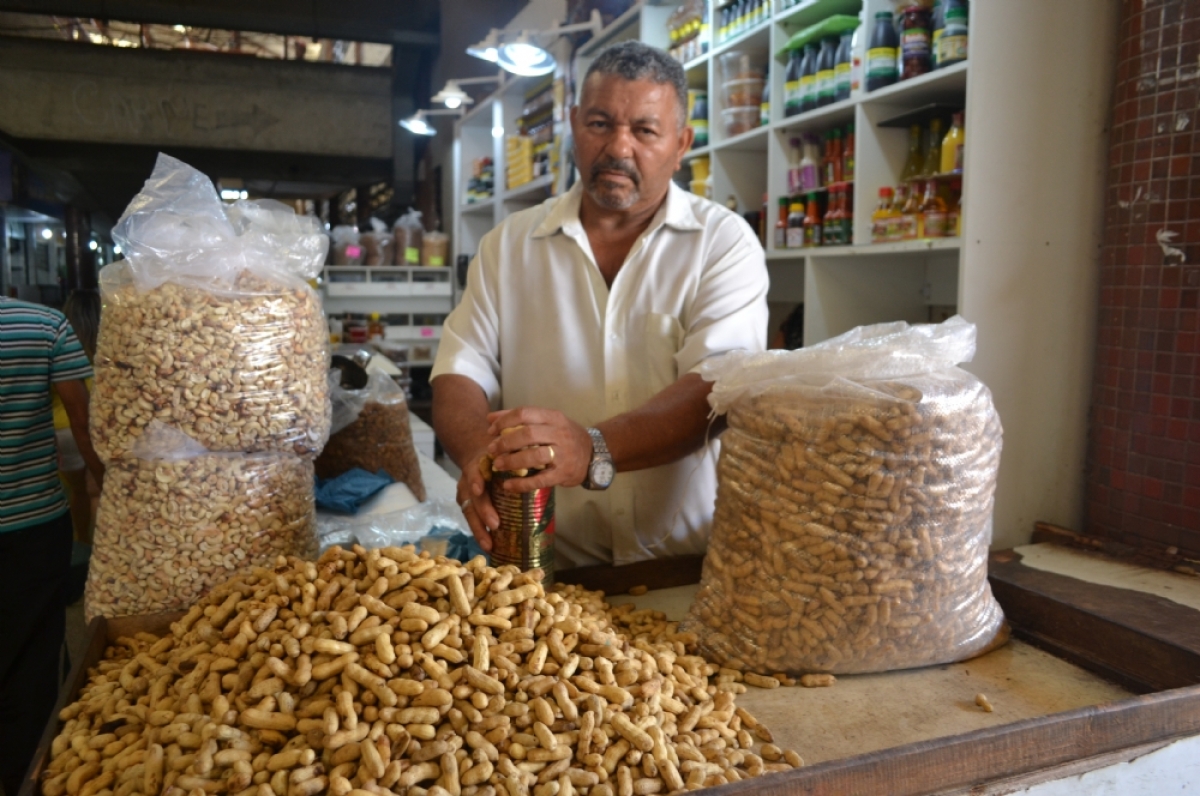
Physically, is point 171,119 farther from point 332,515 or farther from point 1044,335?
point 1044,335

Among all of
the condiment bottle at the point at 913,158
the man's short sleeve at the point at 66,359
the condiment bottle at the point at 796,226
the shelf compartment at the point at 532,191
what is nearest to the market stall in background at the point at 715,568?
the condiment bottle at the point at 913,158

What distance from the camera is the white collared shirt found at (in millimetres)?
1449

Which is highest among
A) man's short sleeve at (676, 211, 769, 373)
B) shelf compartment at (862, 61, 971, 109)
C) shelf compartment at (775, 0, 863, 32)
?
shelf compartment at (775, 0, 863, 32)

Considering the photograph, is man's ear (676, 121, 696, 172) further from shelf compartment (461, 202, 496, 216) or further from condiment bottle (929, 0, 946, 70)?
shelf compartment (461, 202, 496, 216)

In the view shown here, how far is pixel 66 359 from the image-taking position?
185 cm

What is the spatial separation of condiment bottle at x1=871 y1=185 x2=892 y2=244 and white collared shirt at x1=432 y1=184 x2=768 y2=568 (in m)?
0.81

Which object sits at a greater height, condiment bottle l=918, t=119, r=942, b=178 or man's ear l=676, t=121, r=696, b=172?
condiment bottle l=918, t=119, r=942, b=178

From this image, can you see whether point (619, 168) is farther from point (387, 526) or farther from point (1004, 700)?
point (1004, 700)

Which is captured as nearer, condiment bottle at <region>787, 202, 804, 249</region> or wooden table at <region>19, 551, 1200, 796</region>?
wooden table at <region>19, 551, 1200, 796</region>

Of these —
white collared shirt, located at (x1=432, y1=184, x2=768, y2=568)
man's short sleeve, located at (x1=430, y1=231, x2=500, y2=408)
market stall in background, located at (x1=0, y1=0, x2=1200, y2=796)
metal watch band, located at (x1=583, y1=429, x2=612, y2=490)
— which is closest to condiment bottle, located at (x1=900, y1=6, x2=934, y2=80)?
market stall in background, located at (x1=0, y1=0, x2=1200, y2=796)

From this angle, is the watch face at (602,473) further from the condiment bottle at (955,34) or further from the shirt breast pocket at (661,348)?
the condiment bottle at (955,34)

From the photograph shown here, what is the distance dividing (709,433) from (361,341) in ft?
14.1

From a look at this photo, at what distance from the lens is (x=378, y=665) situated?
30.0 inches

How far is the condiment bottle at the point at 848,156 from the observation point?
2.34 meters
